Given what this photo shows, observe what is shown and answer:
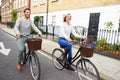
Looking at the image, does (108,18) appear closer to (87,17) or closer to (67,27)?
(87,17)

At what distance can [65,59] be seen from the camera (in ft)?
16.8

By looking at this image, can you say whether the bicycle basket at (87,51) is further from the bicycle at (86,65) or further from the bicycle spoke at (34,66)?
the bicycle spoke at (34,66)

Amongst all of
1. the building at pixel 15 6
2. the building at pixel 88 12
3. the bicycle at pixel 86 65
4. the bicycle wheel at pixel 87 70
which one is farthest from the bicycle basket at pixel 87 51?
the building at pixel 15 6

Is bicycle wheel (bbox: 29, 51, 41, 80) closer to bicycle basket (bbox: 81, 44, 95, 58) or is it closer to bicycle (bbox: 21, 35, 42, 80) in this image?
bicycle (bbox: 21, 35, 42, 80)

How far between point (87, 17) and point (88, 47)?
9.46 m

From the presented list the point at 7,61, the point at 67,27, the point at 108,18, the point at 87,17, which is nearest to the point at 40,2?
the point at 87,17

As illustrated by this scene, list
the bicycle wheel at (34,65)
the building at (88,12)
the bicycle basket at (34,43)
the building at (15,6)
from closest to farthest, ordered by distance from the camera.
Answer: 1. the bicycle basket at (34,43)
2. the bicycle wheel at (34,65)
3. the building at (88,12)
4. the building at (15,6)

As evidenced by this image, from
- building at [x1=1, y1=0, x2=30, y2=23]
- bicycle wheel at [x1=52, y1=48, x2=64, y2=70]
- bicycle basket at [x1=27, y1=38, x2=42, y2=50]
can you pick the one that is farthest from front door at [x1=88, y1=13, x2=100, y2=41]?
building at [x1=1, y1=0, x2=30, y2=23]

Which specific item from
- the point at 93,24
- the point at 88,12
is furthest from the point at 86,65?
the point at 88,12

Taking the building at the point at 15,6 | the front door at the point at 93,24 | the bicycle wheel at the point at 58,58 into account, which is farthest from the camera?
the building at the point at 15,6

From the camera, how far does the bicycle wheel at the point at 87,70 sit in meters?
4.14

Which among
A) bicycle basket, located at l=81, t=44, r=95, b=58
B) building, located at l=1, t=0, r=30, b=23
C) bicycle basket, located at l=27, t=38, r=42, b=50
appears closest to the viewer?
bicycle basket, located at l=81, t=44, r=95, b=58

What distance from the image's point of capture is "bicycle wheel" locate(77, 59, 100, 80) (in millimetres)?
4141

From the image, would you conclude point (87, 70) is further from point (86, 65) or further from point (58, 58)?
point (58, 58)
